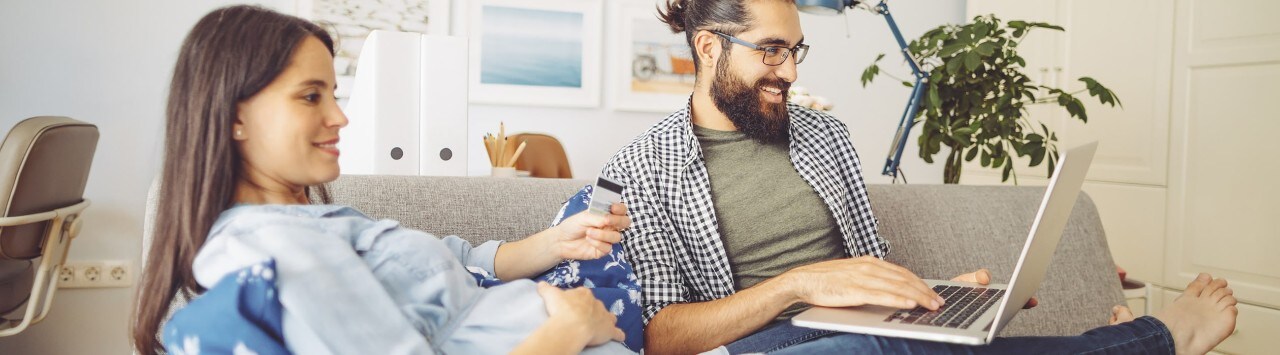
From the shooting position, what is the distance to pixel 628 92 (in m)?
4.08

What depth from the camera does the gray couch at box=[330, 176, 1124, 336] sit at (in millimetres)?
1632

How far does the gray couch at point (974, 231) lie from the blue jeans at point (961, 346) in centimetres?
42

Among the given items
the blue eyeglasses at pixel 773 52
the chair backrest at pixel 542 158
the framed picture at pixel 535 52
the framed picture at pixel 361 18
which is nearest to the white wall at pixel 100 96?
the framed picture at pixel 361 18

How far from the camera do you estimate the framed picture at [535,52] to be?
A: 3.85 metres

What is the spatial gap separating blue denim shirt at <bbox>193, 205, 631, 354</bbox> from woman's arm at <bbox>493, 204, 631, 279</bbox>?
0.41 feet

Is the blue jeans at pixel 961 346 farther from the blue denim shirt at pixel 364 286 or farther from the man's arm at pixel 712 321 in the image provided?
the blue denim shirt at pixel 364 286

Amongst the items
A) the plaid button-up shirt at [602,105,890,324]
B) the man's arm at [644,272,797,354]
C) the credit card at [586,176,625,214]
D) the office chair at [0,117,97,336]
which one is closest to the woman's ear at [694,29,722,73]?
the plaid button-up shirt at [602,105,890,324]

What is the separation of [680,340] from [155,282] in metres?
0.73

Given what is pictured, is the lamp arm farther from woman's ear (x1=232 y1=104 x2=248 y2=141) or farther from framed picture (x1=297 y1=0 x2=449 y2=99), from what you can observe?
framed picture (x1=297 y1=0 x2=449 y2=99)

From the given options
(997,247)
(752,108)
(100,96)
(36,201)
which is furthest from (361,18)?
(997,247)

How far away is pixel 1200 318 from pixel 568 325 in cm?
104

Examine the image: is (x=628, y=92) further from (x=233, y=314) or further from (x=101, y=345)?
(x=233, y=314)

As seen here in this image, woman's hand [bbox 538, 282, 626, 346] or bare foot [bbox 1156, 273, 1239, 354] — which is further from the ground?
woman's hand [bbox 538, 282, 626, 346]

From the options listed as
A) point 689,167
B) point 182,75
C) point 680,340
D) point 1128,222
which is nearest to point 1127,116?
point 1128,222
